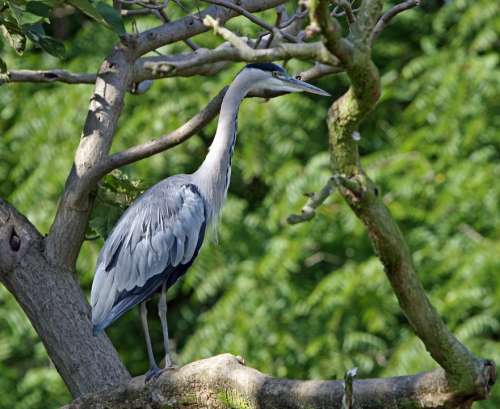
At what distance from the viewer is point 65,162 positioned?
695 cm

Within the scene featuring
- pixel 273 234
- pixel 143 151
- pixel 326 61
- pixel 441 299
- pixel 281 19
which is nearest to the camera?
pixel 326 61

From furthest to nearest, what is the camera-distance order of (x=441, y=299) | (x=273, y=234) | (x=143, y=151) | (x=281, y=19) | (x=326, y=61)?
(x=273, y=234)
(x=441, y=299)
(x=281, y=19)
(x=143, y=151)
(x=326, y=61)

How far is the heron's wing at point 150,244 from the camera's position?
4211 millimetres

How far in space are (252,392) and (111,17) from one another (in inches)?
53.5

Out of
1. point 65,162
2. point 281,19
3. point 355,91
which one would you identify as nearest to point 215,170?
point 281,19

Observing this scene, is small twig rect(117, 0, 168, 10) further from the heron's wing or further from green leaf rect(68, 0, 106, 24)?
the heron's wing

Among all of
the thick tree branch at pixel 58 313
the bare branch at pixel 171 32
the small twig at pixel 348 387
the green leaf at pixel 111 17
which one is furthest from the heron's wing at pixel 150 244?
the small twig at pixel 348 387

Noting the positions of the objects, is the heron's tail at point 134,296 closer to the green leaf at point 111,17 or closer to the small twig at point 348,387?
the green leaf at point 111,17

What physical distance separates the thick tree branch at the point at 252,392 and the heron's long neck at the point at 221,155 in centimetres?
125

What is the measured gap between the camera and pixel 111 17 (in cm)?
349

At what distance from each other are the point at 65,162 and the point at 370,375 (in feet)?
8.02

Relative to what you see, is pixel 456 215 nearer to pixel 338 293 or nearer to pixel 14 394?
pixel 338 293

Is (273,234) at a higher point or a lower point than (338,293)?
higher

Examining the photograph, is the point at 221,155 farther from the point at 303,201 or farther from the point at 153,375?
the point at 303,201
